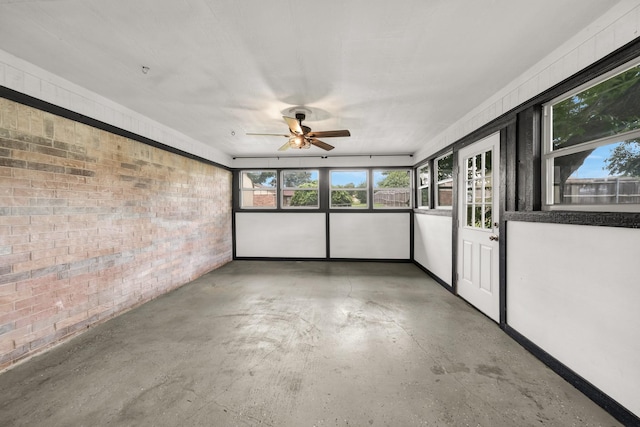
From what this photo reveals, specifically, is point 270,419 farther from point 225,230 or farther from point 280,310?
point 225,230

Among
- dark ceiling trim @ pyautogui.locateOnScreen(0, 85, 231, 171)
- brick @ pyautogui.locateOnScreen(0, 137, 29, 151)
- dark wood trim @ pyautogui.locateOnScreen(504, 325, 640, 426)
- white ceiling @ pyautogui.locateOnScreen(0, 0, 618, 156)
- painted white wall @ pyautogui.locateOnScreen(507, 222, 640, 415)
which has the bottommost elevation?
dark wood trim @ pyautogui.locateOnScreen(504, 325, 640, 426)

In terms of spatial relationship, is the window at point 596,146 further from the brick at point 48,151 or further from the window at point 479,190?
the brick at point 48,151

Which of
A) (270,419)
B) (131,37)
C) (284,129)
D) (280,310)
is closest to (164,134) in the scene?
Result: (284,129)

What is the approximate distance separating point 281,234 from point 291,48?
492 centimetres

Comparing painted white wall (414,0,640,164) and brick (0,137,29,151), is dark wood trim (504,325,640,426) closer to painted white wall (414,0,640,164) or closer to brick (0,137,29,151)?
painted white wall (414,0,640,164)

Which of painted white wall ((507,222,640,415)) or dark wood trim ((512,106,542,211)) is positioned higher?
dark wood trim ((512,106,542,211))

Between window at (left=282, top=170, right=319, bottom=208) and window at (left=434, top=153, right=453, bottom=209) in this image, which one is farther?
window at (left=282, top=170, right=319, bottom=208)

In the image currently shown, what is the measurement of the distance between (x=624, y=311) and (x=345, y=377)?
1.96 meters

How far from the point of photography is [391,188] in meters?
6.34

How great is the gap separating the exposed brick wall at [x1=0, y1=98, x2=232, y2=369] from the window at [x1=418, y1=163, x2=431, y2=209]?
4.88 meters

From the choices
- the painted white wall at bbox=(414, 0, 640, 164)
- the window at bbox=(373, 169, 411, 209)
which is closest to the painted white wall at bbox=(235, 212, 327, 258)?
the window at bbox=(373, 169, 411, 209)

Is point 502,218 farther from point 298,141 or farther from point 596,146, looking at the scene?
point 298,141

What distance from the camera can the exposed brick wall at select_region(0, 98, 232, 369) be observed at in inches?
87.3

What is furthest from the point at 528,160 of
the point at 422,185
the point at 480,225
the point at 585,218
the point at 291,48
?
the point at 422,185
